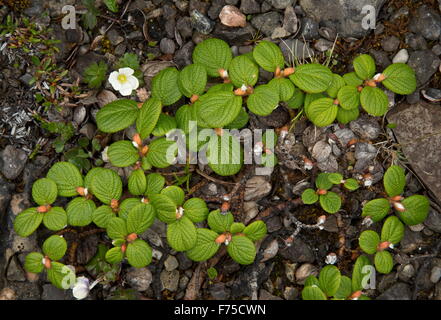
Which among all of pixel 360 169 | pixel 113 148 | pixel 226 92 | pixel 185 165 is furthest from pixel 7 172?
pixel 360 169

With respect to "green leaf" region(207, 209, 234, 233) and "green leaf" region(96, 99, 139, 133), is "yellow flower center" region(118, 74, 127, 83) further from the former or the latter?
"green leaf" region(207, 209, 234, 233)

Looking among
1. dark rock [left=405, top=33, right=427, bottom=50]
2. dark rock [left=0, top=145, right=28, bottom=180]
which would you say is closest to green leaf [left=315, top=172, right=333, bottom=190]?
dark rock [left=405, top=33, right=427, bottom=50]

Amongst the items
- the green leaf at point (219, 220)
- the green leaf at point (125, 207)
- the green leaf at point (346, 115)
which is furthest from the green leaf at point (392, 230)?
the green leaf at point (125, 207)

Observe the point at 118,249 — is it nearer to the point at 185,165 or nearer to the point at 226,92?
the point at 185,165

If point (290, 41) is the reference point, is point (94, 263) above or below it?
below

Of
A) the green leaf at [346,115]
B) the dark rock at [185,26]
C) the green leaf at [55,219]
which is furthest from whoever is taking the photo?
the dark rock at [185,26]

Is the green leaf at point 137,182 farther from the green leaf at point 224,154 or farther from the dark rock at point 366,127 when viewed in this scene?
the dark rock at point 366,127

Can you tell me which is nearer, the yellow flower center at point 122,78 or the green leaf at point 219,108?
the green leaf at point 219,108
